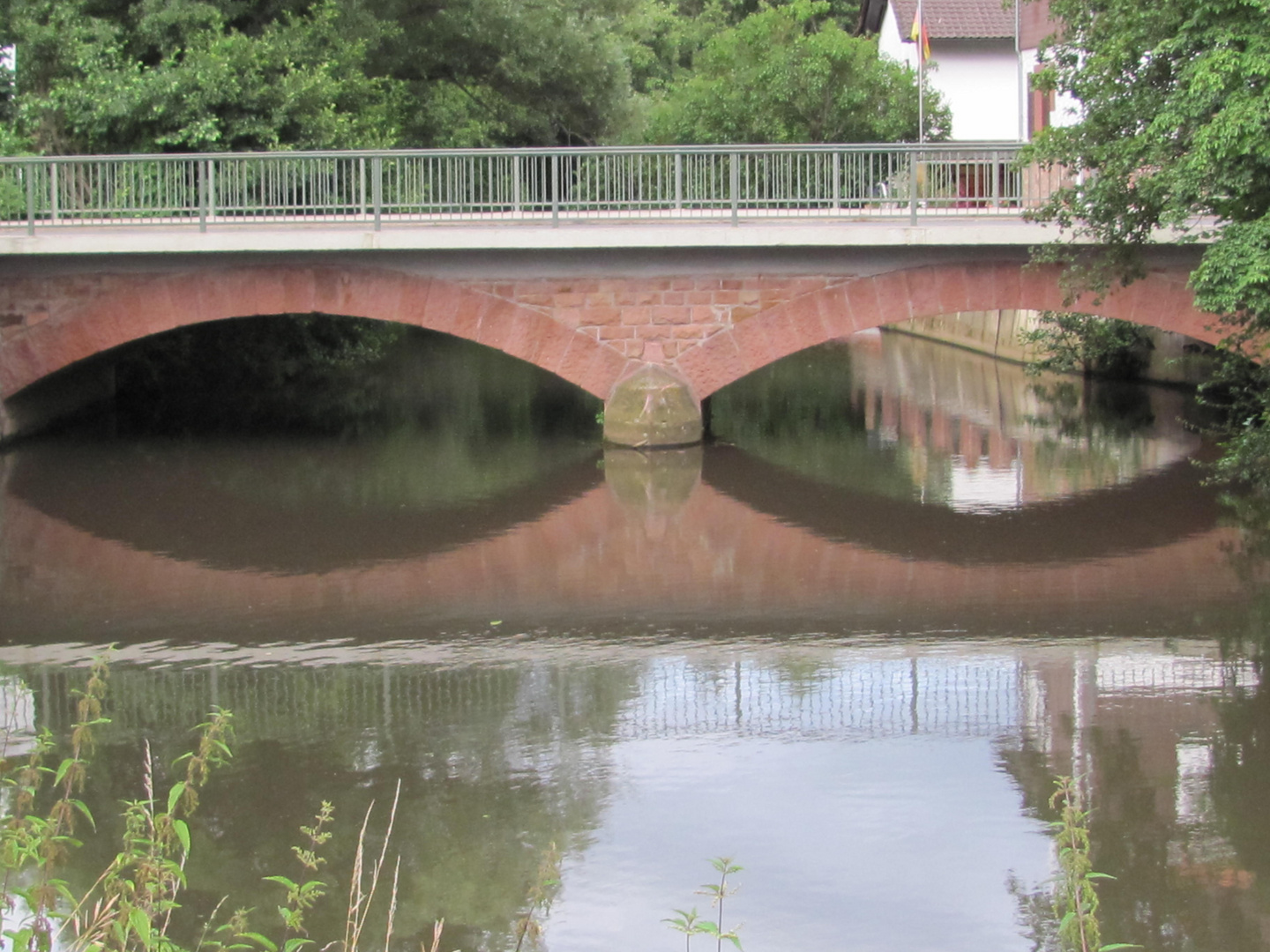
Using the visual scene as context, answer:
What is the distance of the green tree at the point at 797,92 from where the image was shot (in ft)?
82.7

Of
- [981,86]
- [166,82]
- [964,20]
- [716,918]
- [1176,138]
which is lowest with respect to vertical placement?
[716,918]

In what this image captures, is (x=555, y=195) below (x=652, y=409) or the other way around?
the other way around

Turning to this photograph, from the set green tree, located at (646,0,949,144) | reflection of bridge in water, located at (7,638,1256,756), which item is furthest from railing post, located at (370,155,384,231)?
green tree, located at (646,0,949,144)

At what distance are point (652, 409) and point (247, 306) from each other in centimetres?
423

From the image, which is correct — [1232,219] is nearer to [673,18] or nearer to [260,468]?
[260,468]

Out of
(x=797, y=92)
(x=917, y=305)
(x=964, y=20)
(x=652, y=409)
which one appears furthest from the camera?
(x=964, y=20)

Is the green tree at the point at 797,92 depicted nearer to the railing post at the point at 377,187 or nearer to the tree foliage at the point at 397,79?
the tree foliage at the point at 397,79

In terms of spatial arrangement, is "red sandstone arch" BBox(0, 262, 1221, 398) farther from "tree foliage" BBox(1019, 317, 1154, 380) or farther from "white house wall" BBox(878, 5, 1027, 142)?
"white house wall" BBox(878, 5, 1027, 142)

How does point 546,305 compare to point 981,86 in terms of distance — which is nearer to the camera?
point 546,305

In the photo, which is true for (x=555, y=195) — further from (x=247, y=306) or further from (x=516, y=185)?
(x=247, y=306)

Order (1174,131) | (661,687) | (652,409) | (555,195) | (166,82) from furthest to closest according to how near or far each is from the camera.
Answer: (166,82)
(652,409)
(555,195)
(1174,131)
(661,687)

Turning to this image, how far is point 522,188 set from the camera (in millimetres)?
16750

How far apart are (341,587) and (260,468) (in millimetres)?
5883

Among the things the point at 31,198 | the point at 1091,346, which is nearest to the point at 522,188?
the point at 31,198
